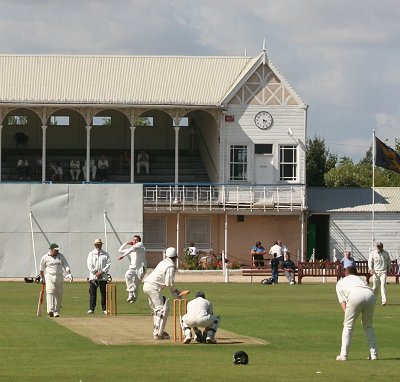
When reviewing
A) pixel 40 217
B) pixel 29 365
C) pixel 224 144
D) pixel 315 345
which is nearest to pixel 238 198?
pixel 224 144

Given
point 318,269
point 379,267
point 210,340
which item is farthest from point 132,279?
point 318,269

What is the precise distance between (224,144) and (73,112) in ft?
32.5

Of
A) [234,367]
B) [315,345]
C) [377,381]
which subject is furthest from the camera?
[315,345]

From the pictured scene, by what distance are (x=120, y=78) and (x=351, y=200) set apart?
13.5m

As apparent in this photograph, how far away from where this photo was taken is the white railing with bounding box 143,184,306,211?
65938 millimetres

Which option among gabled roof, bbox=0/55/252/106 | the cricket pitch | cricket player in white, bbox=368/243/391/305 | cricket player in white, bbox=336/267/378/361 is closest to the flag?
gabled roof, bbox=0/55/252/106

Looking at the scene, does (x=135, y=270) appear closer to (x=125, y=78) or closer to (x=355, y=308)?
(x=355, y=308)

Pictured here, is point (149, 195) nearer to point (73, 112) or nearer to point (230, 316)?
point (73, 112)

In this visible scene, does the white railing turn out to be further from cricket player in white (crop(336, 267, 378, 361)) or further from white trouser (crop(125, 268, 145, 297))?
cricket player in white (crop(336, 267, 378, 361))

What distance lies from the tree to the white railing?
29988 mm

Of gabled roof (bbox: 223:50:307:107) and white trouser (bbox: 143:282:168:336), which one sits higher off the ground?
gabled roof (bbox: 223:50:307:107)

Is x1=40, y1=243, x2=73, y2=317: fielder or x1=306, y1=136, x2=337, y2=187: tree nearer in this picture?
x1=40, y1=243, x2=73, y2=317: fielder

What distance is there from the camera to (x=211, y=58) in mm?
72375

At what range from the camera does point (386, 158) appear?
62719 millimetres
